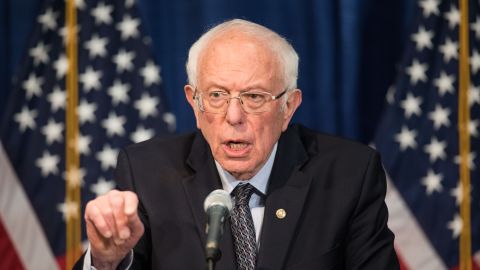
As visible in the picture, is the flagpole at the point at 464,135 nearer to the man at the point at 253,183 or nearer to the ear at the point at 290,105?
the man at the point at 253,183

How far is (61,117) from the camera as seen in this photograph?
14.5ft

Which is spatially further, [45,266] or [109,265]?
[45,266]

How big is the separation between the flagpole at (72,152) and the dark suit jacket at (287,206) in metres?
1.66

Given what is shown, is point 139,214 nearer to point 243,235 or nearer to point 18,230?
point 243,235


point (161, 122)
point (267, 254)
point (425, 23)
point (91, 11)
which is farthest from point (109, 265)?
point (425, 23)

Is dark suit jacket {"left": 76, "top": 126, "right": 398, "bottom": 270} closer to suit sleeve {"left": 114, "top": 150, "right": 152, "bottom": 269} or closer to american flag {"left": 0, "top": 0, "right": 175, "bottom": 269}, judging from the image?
suit sleeve {"left": 114, "top": 150, "right": 152, "bottom": 269}

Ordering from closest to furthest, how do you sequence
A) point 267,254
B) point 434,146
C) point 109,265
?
point 109,265 → point 267,254 → point 434,146

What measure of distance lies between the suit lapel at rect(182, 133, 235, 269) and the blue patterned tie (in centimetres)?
3

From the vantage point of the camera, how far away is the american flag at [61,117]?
436 cm

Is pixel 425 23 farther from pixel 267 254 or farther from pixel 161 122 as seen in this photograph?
pixel 267 254

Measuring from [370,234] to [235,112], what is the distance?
65 centimetres

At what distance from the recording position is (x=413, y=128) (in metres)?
4.30

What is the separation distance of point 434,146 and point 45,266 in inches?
94.6

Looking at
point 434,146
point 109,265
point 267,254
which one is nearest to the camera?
point 109,265
